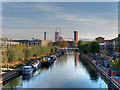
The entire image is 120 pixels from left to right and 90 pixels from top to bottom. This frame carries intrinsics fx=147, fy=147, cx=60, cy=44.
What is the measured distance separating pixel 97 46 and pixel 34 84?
41.9 meters

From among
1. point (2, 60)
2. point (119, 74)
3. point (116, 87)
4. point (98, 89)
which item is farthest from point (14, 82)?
point (119, 74)

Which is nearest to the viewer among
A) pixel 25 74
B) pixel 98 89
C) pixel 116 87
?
pixel 116 87

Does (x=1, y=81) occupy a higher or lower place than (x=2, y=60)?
lower

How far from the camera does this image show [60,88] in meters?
22.9

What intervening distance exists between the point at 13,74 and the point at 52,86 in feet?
28.8

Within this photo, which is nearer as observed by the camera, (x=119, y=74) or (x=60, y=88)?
(x=60, y=88)

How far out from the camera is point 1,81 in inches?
896

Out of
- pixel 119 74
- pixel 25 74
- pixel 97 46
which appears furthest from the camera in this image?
pixel 97 46

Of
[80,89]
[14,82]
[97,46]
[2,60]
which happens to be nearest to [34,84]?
[14,82]

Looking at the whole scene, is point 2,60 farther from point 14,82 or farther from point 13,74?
point 14,82

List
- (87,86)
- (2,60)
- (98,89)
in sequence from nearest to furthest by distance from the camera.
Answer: (98,89)
(87,86)
(2,60)

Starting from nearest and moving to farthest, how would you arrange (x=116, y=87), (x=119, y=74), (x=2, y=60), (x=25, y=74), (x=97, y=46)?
(x=116, y=87), (x=119, y=74), (x=25, y=74), (x=2, y=60), (x=97, y=46)

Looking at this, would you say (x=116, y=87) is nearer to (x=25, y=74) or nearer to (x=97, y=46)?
(x=25, y=74)

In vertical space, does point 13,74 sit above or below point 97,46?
below
